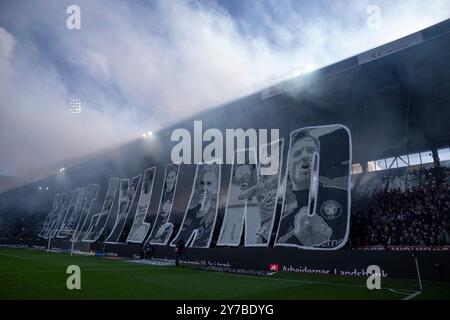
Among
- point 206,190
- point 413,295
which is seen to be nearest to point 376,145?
point 206,190

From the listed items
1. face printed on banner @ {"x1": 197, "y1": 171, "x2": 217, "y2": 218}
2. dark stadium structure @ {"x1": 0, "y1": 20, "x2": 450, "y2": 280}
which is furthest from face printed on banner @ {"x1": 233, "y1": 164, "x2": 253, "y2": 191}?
dark stadium structure @ {"x1": 0, "y1": 20, "x2": 450, "y2": 280}

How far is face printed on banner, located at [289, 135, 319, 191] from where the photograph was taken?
52.8 ft

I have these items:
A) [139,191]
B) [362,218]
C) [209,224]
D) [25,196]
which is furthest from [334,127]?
[25,196]

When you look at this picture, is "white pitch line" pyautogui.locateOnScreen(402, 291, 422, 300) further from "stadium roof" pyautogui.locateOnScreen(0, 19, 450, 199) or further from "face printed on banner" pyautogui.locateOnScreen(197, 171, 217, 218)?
"face printed on banner" pyautogui.locateOnScreen(197, 171, 217, 218)

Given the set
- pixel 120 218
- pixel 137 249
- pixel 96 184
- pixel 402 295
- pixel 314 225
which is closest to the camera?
pixel 402 295

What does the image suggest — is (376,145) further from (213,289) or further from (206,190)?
(213,289)

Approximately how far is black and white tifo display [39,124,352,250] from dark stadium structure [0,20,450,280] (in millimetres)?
824

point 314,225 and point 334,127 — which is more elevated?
point 334,127

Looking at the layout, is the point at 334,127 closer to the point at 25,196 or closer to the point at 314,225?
the point at 314,225

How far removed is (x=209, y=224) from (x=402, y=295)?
12492 millimetres

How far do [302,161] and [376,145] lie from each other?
330 inches

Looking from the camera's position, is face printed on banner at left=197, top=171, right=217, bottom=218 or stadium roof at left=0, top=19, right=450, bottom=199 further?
face printed on banner at left=197, top=171, right=217, bottom=218

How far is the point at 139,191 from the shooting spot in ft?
90.5

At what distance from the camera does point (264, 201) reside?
57.2 ft
